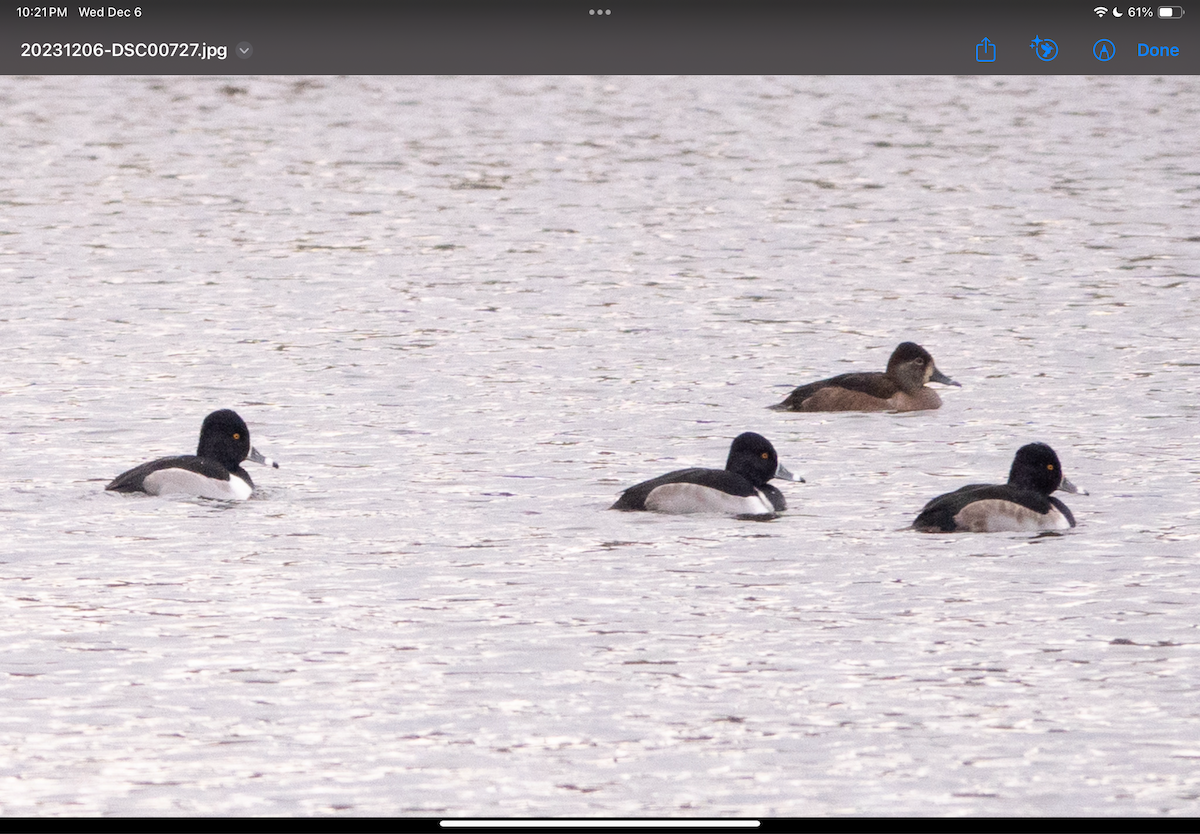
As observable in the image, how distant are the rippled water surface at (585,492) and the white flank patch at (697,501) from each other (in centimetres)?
12

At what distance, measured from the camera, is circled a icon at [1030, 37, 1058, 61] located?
19.0m

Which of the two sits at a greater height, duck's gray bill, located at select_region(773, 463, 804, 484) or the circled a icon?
the circled a icon

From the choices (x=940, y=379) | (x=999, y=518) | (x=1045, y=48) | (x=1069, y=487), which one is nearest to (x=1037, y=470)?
(x=1069, y=487)

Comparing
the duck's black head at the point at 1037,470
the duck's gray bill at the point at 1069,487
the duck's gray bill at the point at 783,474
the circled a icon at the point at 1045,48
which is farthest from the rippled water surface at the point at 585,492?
the circled a icon at the point at 1045,48

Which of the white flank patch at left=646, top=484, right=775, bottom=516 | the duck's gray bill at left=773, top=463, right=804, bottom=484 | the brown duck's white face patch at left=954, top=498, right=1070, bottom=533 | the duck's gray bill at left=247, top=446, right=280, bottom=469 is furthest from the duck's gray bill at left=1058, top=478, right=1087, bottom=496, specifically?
the duck's gray bill at left=247, top=446, right=280, bottom=469

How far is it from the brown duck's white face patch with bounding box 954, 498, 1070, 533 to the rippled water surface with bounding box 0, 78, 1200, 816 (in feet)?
0.48

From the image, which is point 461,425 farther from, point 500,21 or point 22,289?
point 22,289

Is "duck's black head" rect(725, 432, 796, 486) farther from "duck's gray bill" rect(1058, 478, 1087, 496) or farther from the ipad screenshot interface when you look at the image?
"duck's gray bill" rect(1058, 478, 1087, 496)

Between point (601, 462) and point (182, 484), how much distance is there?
358 cm

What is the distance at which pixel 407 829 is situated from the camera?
9.11 metres

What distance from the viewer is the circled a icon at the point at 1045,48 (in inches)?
749

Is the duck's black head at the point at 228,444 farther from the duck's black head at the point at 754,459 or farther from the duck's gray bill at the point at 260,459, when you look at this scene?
the duck's black head at the point at 754,459

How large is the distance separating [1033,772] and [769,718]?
4.92 ft

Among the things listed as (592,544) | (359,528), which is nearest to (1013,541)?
(592,544)
